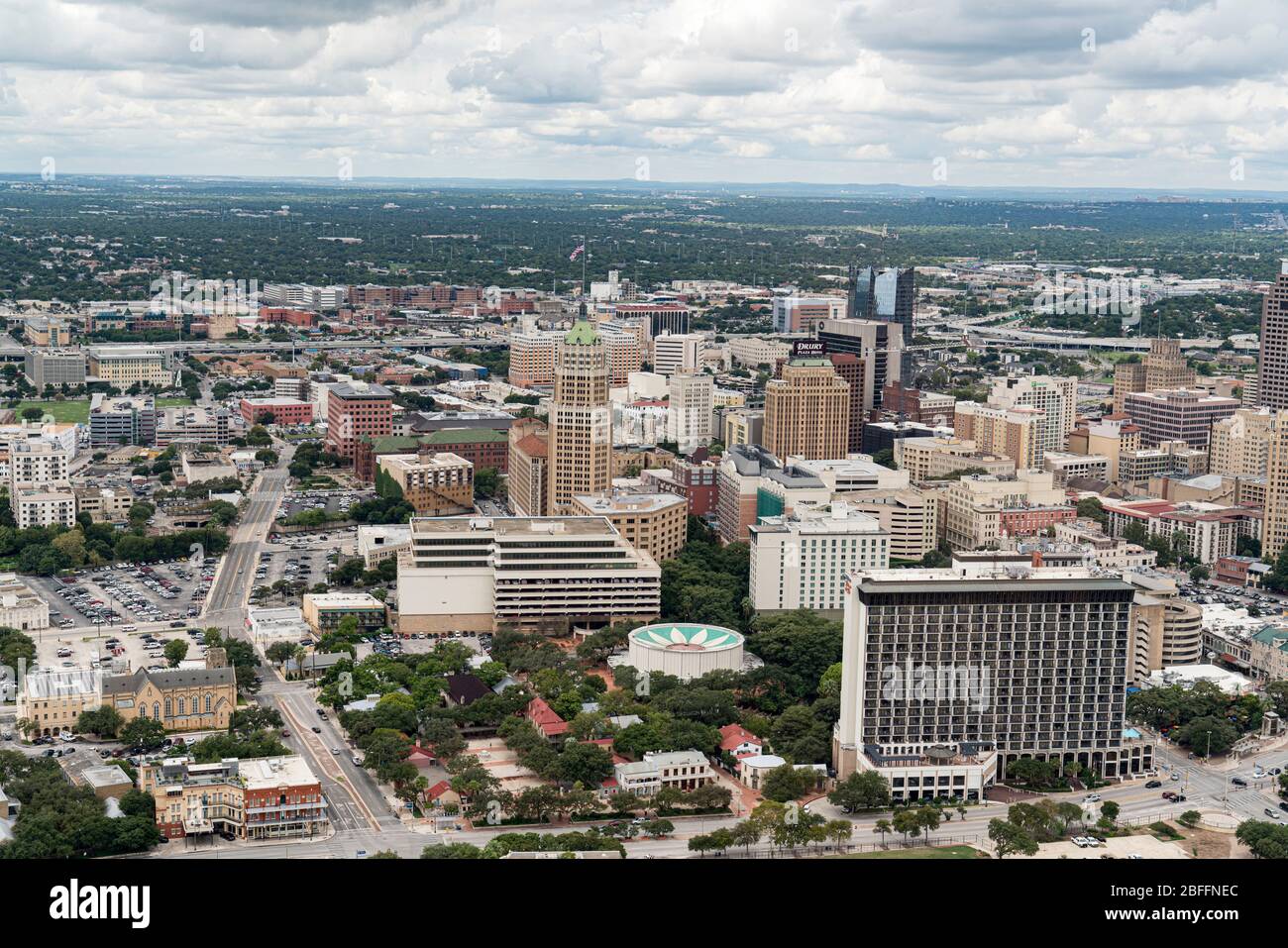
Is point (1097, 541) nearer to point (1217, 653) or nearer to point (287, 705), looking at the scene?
point (1217, 653)

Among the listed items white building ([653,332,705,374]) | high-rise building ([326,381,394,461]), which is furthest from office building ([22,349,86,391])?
white building ([653,332,705,374])

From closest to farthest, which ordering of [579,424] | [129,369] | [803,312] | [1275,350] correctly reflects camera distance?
[579,424], [1275,350], [129,369], [803,312]

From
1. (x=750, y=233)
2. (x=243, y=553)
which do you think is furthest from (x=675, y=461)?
(x=750, y=233)

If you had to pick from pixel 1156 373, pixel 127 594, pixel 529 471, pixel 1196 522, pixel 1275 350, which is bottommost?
pixel 127 594

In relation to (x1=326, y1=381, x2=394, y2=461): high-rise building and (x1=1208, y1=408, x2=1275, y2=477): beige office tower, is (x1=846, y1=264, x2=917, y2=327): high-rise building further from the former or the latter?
(x1=326, y1=381, x2=394, y2=461): high-rise building

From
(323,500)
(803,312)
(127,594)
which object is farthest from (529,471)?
(803,312)

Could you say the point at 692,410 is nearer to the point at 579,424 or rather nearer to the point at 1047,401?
the point at 1047,401
